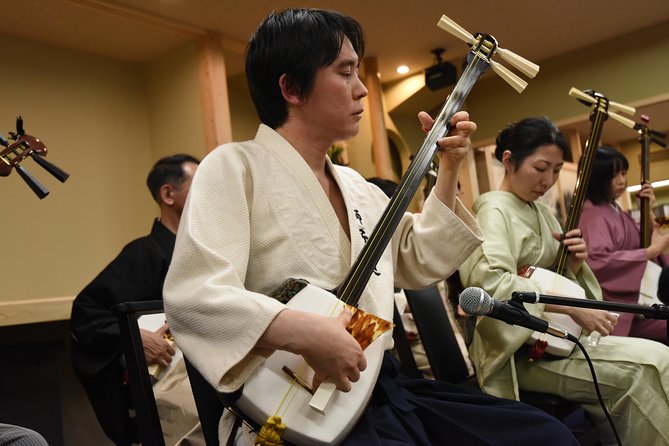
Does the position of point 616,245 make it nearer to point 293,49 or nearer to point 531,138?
point 531,138

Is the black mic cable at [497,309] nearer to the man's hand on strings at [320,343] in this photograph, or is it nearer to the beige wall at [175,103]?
the man's hand on strings at [320,343]

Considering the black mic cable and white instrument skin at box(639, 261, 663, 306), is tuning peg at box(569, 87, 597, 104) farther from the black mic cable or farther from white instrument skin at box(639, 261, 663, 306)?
the black mic cable

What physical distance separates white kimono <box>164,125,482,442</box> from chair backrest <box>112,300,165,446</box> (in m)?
0.33

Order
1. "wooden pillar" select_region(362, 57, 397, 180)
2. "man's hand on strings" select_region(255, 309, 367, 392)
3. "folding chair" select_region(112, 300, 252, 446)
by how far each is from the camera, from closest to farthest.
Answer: "man's hand on strings" select_region(255, 309, 367, 392), "folding chair" select_region(112, 300, 252, 446), "wooden pillar" select_region(362, 57, 397, 180)

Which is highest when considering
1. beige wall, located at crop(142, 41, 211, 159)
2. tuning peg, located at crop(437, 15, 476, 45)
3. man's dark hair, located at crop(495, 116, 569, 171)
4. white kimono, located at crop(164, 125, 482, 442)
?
beige wall, located at crop(142, 41, 211, 159)

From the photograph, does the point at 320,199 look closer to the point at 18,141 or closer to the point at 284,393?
the point at 284,393

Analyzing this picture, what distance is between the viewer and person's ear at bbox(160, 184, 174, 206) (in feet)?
9.86

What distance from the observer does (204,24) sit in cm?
528

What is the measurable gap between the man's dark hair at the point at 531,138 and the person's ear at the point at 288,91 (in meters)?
1.36

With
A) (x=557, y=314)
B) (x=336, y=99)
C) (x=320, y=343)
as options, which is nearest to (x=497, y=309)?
(x=320, y=343)

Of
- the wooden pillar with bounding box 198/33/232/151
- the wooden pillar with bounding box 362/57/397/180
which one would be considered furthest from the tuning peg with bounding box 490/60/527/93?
the wooden pillar with bounding box 362/57/397/180

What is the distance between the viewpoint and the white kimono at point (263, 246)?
1184 millimetres

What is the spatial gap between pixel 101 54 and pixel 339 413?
5221mm

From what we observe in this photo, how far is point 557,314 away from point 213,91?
385cm
